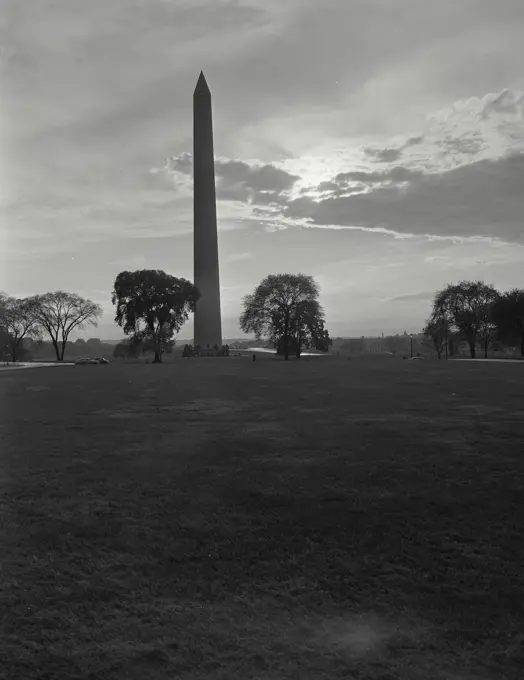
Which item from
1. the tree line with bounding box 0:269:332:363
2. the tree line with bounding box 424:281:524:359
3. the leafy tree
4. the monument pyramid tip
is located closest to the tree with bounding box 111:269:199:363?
the tree line with bounding box 0:269:332:363

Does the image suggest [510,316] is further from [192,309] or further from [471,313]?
[192,309]

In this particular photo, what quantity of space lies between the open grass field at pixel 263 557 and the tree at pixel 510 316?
2503 inches

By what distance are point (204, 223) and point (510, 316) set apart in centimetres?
4044

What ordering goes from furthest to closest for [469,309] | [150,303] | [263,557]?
[469,309] → [150,303] → [263,557]

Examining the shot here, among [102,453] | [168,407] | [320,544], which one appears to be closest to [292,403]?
[168,407]

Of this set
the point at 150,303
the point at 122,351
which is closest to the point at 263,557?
the point at 150,303

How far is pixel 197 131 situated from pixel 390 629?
75.5 m

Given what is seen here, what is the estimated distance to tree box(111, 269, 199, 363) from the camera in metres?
65.2

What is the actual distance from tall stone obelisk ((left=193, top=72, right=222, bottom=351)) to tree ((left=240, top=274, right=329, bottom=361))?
30.6ft

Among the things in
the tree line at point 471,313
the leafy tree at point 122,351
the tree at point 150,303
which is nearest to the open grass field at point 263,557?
the tree at point 150,303

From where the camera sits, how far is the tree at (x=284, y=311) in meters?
67.2

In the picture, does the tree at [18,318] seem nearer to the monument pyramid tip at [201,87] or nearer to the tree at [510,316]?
the monument pyramid tip at [201,87]

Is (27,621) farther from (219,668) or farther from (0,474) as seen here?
(0,474)

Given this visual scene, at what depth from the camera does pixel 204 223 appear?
243ft
